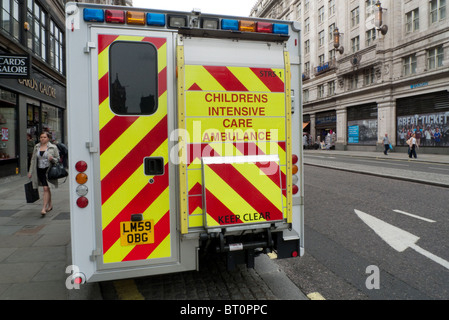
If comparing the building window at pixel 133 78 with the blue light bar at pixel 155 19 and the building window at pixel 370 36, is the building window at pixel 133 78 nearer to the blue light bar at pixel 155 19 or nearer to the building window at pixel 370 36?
the blue light bar at pixel 155 19

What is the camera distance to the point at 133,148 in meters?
3.07

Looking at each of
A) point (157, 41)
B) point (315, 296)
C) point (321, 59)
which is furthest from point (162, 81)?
point (321, 59)

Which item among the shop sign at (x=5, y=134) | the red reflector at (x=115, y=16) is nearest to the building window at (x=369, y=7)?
the shop sign at (x=5, y=134)

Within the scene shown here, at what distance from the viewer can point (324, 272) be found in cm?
410

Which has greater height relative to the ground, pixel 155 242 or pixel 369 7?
pixel 369 7

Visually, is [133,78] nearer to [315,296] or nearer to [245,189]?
[245,189]

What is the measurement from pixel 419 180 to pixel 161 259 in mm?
10965

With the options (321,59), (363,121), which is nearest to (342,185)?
(363,121)

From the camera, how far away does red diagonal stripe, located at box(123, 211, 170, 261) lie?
3.09 metres

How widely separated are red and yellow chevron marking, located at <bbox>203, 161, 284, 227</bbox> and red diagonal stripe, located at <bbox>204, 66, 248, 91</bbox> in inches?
31.2


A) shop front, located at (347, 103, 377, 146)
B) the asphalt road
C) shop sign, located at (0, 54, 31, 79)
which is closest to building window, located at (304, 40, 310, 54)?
shop front, located at (347, 103, 377, 146)

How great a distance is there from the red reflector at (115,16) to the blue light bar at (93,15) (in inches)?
2.1

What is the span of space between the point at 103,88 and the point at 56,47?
Result: 17718 mm

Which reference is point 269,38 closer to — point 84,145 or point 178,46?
point 178,46
